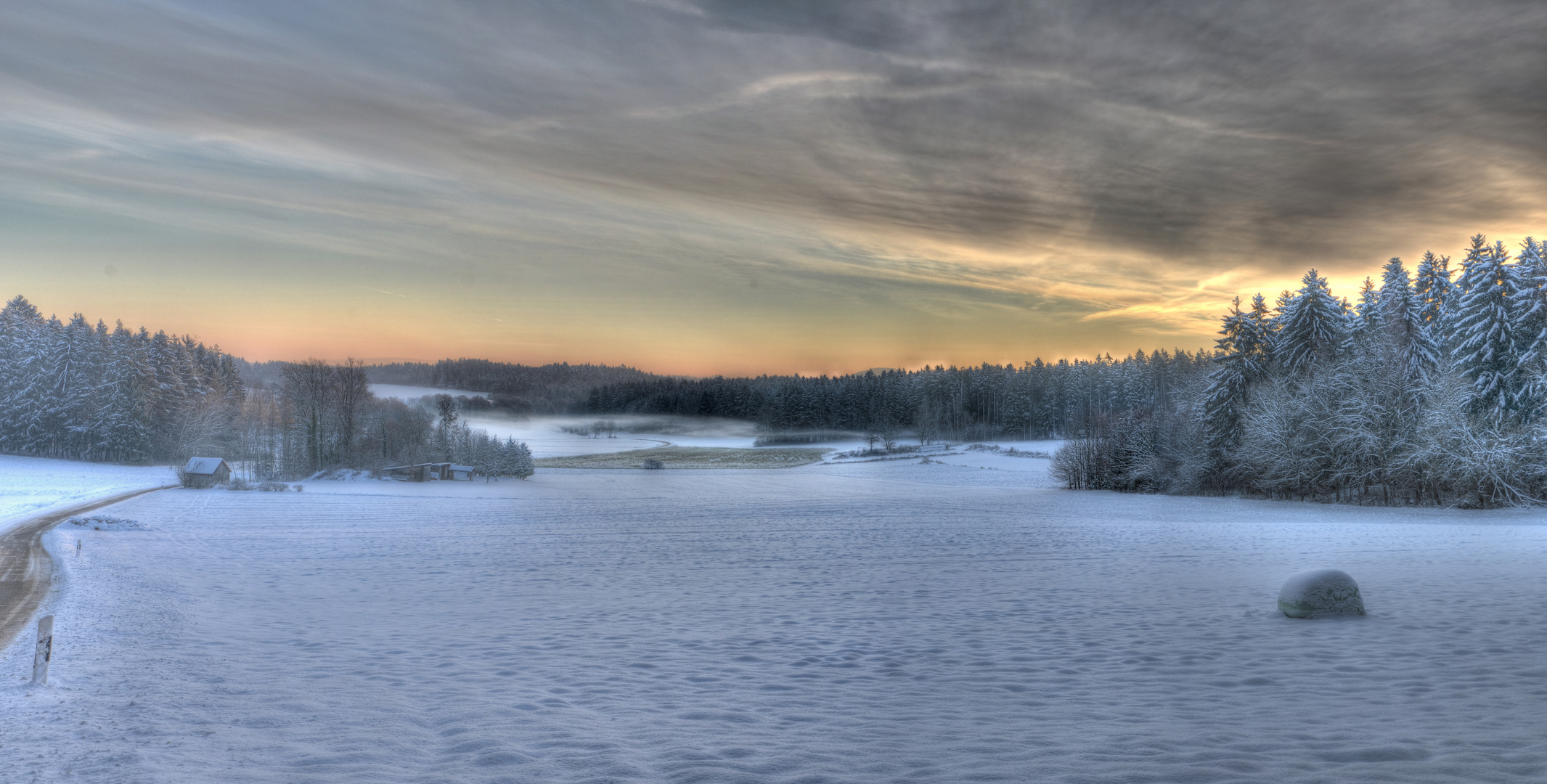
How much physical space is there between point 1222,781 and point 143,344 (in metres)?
112

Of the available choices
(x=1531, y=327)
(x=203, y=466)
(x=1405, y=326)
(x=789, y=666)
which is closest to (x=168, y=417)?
(x=203, y=466)

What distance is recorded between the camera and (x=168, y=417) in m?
90.3

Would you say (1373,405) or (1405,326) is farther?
(1405,326)

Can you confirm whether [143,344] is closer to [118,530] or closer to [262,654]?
[118,530]

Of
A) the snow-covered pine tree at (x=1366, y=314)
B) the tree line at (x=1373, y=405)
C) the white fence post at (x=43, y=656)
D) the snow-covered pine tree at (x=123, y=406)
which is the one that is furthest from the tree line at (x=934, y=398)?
the white fence post at (x=43, y=656)

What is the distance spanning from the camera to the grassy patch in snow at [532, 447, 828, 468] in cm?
10919

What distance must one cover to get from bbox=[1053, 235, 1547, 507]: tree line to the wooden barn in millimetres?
66313

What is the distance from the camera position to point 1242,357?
182ft

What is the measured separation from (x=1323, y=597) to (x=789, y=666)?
28.0 ft

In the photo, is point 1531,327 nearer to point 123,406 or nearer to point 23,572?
point 23,572

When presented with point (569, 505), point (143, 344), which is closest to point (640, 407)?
point (143, 344)

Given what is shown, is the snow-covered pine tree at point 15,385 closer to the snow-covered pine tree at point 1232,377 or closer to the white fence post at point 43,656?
the white fence post at point 43,656

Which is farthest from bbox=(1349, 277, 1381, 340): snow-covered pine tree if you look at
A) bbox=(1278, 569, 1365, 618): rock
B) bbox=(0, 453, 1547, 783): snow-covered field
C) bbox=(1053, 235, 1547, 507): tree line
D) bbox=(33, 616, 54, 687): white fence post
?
bbox=(33, 616, 54, 687): white fence post

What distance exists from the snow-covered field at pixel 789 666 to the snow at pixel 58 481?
23.7 meters
